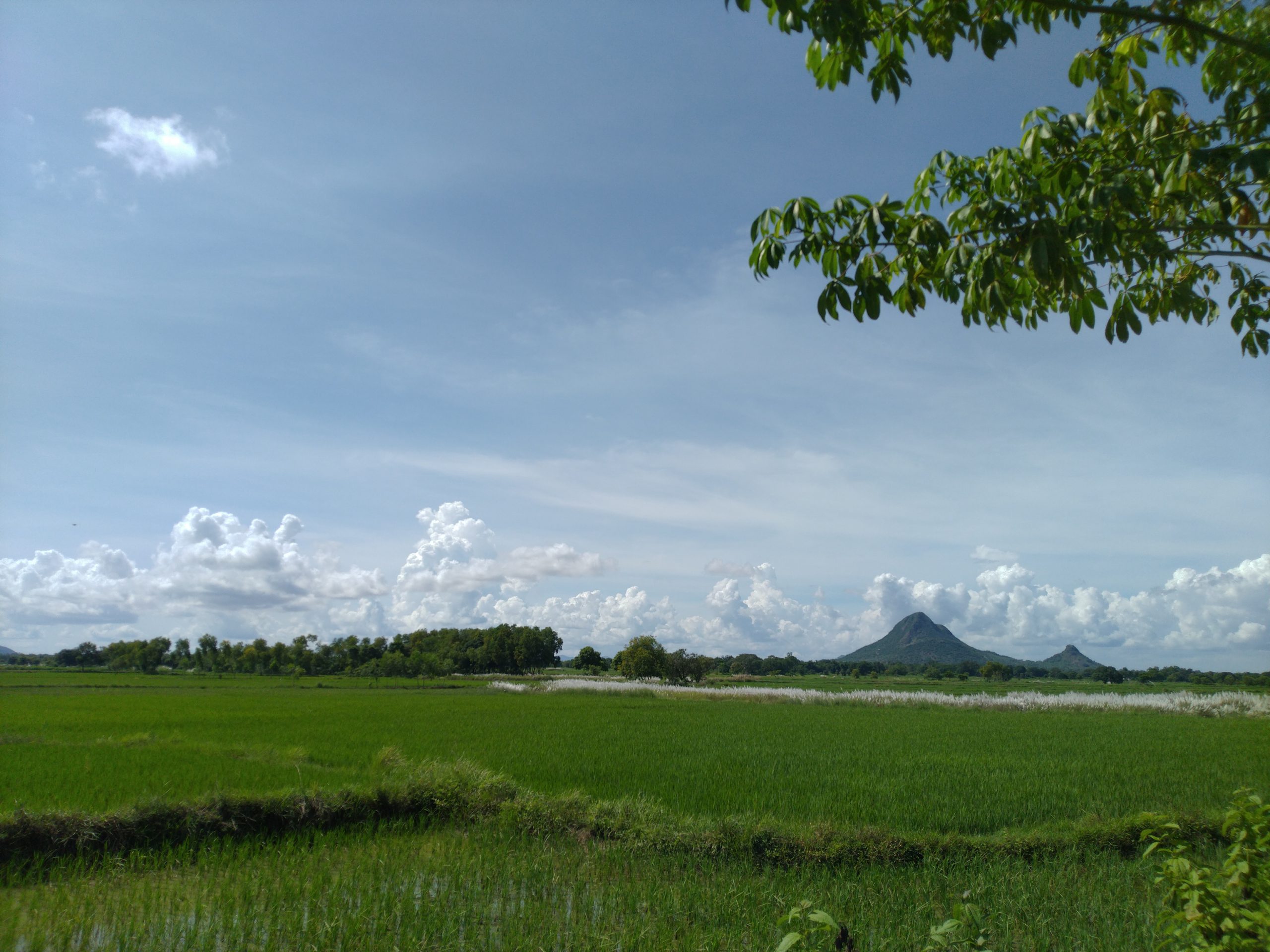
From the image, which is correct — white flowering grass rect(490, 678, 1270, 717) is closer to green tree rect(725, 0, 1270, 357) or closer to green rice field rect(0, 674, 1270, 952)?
green rice field rect(0, 674, 1270, 952)

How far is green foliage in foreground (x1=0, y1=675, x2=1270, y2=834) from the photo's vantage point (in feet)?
32.8

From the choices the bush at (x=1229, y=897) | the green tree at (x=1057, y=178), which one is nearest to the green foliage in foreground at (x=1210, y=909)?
the bush at (x=1229, y=897)

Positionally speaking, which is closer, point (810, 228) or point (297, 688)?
point (810, 228)

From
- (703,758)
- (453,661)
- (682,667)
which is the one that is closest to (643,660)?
(682,667)

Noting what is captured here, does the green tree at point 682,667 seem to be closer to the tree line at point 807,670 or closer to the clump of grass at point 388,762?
the tree line at point 807,670

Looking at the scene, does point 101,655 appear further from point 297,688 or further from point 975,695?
point 975,695

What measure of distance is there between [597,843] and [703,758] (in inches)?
282

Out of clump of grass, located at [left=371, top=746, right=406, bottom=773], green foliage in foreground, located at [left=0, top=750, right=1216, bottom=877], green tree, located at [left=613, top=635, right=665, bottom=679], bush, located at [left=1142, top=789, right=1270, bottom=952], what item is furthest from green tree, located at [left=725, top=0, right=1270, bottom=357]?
green tree, located at [left=613, top=635, right=665, bottom=679]

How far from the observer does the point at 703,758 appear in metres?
15.1

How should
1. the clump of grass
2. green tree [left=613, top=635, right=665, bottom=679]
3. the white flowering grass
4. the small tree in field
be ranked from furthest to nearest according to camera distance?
1. the small tree in field
2. green tree [left=613, top=635, right=665, bottom=679]
3. the white flowering grass
4. the clump of grass

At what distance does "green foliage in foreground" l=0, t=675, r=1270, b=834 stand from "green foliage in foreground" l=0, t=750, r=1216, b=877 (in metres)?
0.49

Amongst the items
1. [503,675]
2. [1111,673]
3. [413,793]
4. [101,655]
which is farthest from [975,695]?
[101,655]

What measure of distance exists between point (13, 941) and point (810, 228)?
8.01m

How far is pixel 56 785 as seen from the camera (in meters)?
9.68
